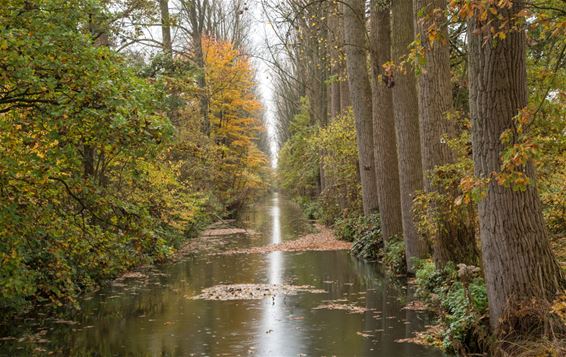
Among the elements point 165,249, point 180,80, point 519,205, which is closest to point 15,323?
point 165,249

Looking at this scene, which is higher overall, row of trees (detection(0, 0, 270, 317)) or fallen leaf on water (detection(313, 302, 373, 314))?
row of trees (detection(0, 0, 270, 317))

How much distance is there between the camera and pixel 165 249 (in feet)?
29.7

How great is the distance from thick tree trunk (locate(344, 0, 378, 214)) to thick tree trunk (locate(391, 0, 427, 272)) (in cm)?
467

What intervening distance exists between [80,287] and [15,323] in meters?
3.17

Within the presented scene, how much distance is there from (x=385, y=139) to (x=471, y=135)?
374 inches

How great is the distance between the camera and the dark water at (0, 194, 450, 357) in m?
9.44

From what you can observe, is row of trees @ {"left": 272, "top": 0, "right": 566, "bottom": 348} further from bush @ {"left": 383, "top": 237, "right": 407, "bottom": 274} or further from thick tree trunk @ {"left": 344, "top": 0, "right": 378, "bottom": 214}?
bush @ {"left": 383, "top": 237, "right": 407, "bottom": 274}

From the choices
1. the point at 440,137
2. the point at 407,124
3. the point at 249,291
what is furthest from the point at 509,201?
the point at 249,291

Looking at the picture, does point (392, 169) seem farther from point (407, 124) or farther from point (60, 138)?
point (60, 138)

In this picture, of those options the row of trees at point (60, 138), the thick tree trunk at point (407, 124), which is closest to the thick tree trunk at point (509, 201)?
the row of trees at point (60, 138)

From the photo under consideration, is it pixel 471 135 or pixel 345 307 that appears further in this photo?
pixel 345 307

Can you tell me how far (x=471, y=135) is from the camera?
8203mm

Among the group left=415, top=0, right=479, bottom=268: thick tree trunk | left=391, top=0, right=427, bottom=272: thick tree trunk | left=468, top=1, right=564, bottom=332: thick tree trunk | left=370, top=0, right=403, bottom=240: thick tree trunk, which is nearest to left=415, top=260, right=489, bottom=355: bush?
left=468, top=1, right=564, bottom=332: thick tree trunk

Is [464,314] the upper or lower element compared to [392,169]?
lower
